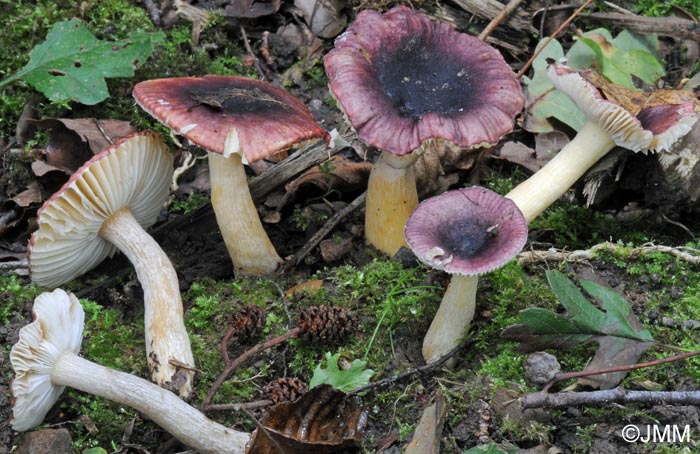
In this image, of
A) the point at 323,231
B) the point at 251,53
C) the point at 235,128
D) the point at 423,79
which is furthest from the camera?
the point at 251,53

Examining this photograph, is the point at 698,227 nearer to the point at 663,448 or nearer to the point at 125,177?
the point at 663,448

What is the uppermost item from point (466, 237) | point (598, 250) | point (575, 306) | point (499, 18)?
point (499, 18)

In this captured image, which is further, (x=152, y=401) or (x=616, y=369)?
(x=152, y=401)

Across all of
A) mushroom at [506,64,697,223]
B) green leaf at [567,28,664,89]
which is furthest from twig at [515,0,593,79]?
mushroom at [506,64,697,223]

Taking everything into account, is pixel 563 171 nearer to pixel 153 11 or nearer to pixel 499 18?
pixel 499 18

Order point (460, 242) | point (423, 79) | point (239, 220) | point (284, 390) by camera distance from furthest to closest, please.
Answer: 1. point (239, 220)
2. point (423, 79)
3. point (284, 390)
4. point (460, 242)

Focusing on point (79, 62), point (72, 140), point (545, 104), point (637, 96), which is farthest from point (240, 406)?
point (545, 104)
